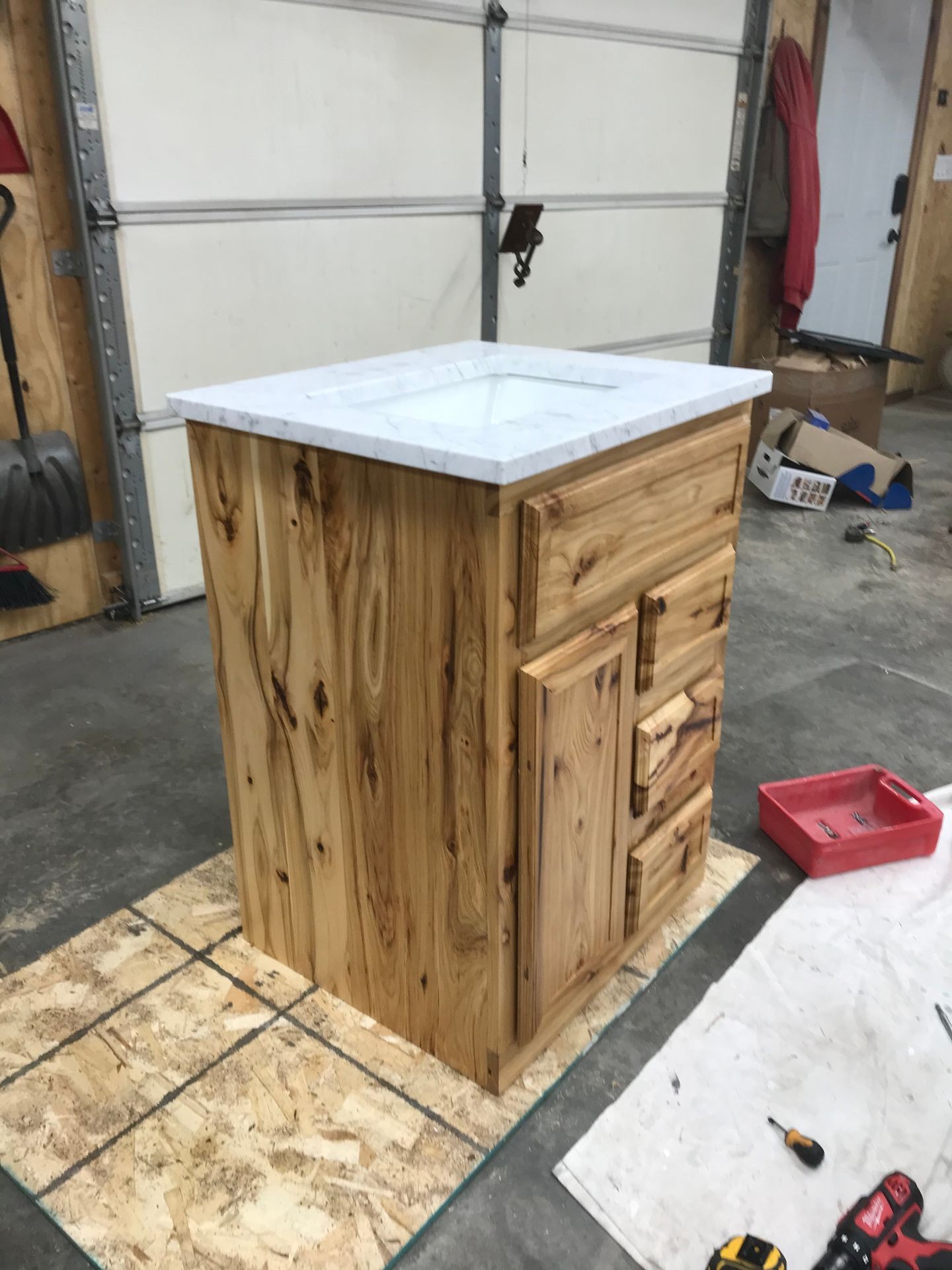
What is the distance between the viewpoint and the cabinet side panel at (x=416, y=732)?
1.08 metres

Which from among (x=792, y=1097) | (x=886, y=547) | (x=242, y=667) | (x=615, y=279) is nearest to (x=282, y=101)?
(x=615, y=279)

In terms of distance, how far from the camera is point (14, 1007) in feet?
4.87

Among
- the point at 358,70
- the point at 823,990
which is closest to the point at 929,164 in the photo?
the point at 358,70

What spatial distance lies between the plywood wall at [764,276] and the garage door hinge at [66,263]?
3024mm

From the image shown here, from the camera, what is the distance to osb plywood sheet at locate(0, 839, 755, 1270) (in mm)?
1167

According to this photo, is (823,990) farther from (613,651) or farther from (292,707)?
(292,707)

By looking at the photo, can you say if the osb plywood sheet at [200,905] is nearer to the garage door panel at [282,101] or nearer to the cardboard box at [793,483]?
the garage door panel at [282,101]

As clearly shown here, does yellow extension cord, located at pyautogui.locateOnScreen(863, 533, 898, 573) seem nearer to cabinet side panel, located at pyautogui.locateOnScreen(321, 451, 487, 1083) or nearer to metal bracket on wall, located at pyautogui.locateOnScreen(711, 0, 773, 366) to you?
metal bracket on wall, located at pyautogui.locateOnScreen(711, 0, 773, 366)

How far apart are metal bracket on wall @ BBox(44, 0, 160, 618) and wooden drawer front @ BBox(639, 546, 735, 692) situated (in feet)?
6.19

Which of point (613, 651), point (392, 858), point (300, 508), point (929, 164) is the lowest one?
point (392, 858)

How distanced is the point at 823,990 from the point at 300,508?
1108 mm

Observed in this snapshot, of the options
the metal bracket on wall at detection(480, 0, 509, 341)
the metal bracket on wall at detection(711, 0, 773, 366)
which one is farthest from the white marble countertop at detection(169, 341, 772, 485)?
the metal bracket on wall at detection(711, 0, 773, 366)

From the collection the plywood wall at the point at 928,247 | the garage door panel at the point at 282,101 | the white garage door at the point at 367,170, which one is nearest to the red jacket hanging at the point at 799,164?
the white garage door at the point at 367,170

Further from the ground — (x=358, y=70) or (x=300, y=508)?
(x=358, y=70)
